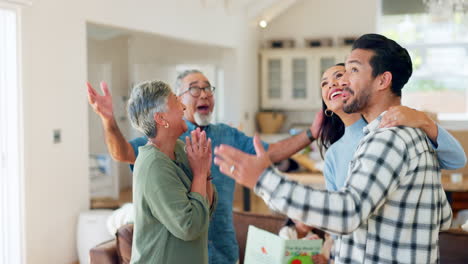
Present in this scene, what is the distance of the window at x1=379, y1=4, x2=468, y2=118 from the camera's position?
838 cm

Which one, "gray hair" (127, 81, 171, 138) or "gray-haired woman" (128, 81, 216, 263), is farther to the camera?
"gray hair" (127, 81, 171, 138)

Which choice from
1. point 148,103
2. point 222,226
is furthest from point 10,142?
point 148,103

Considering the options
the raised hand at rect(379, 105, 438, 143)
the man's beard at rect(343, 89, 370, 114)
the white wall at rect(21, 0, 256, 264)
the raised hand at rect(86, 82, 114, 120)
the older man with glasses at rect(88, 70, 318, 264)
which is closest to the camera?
the raised hand at rect(379, 105, 438, 143)

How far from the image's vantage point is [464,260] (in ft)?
9.10

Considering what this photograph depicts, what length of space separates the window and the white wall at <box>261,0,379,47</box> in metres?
0.31

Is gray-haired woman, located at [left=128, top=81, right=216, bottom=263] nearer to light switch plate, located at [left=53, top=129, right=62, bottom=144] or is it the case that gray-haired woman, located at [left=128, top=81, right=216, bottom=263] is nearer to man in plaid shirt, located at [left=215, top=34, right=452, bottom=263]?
man in plaid shirt, located at [left=215, top=34, right=452, bottom=263]

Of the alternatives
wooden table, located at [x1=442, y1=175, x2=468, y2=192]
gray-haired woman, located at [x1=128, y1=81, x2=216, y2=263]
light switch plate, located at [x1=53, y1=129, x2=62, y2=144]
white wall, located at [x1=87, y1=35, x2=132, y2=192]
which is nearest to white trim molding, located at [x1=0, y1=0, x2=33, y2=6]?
light switch plate, located at [x1=53, y1=129, x2=62, y2=144]

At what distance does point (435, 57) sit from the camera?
8.52 metres

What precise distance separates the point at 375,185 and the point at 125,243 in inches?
74.6

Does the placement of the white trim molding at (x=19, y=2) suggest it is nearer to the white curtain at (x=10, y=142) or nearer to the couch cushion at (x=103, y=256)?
the white curtain at (x=10, y=142)

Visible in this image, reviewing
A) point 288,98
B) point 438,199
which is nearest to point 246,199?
point 288,98

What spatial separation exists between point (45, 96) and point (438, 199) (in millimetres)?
3310

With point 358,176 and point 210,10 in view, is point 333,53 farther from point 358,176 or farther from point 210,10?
point 358,176

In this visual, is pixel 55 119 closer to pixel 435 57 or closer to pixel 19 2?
pixel 19 2
